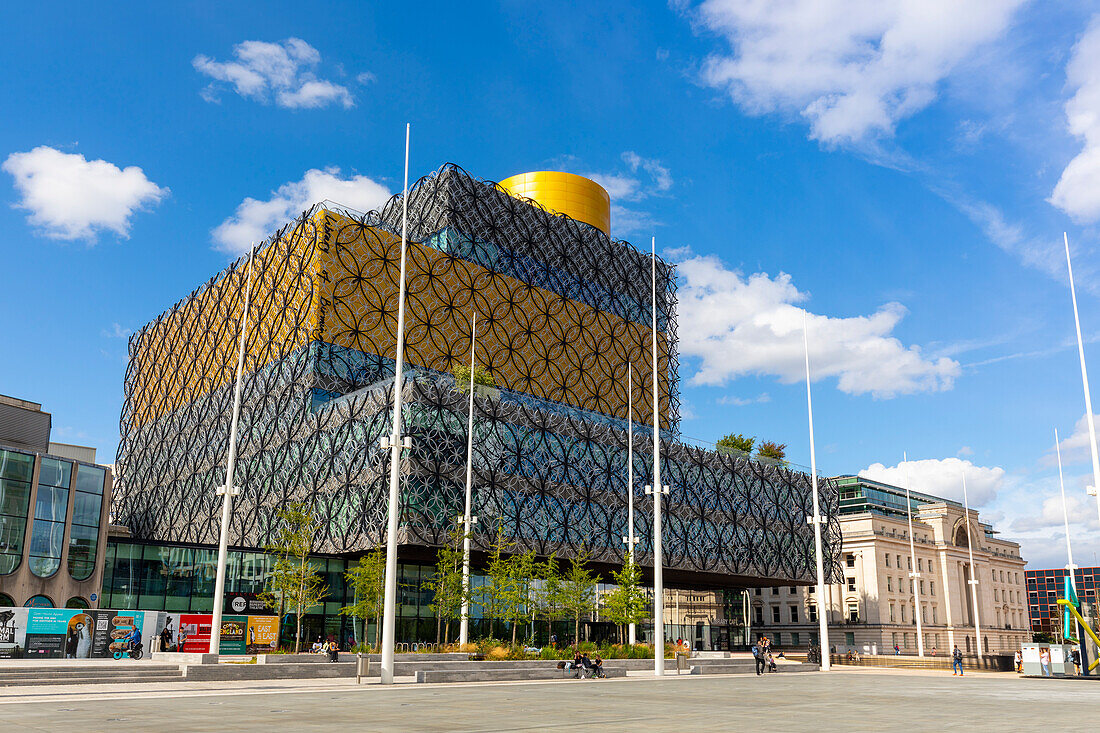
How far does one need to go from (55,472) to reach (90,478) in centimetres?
317

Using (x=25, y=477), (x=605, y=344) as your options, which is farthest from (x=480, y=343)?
(x=25, y=477)

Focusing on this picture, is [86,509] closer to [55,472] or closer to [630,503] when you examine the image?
[55,472]

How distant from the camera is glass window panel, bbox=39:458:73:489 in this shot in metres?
56.5

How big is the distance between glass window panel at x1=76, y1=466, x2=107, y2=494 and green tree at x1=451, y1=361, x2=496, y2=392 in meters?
24.8

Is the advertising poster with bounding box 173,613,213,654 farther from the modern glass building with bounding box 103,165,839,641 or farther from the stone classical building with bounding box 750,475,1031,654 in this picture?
the stone classical building with bounding box 750,475,1031,654

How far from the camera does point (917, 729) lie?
1673 cm

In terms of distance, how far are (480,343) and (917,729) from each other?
6661cm

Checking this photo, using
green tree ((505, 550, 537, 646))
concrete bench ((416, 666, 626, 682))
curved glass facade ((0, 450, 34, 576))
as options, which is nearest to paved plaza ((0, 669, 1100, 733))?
concrete bench ((416, 666, 626, 682))

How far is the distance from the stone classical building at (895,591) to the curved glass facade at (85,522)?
3290 inches

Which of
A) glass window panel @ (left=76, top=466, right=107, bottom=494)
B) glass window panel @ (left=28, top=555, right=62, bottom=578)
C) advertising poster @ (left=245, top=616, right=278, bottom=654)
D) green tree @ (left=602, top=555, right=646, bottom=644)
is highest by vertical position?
glass window panel @ (left=76, top=466, right=107, bottom=494)

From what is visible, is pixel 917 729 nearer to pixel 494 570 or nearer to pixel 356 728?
pixel 356 728

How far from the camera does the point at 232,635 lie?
42906mm

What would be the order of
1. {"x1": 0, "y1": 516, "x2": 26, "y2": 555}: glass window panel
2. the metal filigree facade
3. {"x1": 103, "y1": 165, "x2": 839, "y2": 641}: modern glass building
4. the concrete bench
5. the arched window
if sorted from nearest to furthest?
the concrete bench
{"x1": 0, "y1": 516, "x2": 26, "y2": 555}: glass window panel
{"x1": 103, "y1": 165, "x2": 839, "y2": 641}: modern glass building
the metal filigree facade
the arched window

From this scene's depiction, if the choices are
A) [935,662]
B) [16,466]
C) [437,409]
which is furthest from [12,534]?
[935,662]
